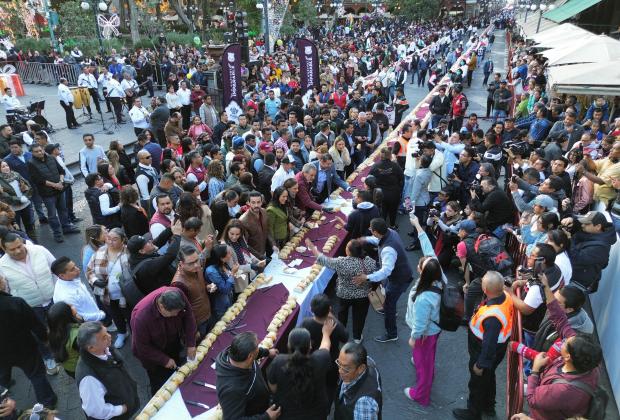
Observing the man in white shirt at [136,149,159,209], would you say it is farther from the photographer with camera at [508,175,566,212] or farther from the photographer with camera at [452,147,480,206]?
the photographer with camera at [508,175,566,212]

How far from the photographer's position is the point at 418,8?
51375mm

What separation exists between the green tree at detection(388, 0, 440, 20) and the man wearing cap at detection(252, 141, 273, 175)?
1992 inches

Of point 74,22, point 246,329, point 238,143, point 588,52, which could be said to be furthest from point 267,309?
point 74,22

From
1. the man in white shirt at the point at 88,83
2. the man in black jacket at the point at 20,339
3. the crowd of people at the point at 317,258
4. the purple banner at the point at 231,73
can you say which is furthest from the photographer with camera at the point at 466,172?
the man in white shirt at the point at 88,83

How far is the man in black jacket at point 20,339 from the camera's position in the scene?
3.71 meters

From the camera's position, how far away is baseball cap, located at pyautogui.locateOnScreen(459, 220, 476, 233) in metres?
5.11

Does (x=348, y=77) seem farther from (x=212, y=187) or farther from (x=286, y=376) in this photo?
(x=286, y=376)

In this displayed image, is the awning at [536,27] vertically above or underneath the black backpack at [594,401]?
above

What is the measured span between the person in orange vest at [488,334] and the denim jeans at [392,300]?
1.01m

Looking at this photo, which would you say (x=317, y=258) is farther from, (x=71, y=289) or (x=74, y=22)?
(x=74, y=22)

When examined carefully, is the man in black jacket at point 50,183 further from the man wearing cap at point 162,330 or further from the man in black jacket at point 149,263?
the man wearing cap at point 162,330

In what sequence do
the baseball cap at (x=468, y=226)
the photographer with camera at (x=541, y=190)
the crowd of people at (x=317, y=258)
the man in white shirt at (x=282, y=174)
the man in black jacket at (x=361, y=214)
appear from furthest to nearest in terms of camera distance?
the man in white shirt at (x=282, y=174) < the photographer with camera at (x=541, y=190) < the man in black jacket at (x=361, y=214) < the baseball cap at (x=468, y=226) < the crowd of people at (x=317, y=258)

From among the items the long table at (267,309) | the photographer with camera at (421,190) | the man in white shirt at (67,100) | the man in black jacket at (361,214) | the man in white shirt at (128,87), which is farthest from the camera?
the man in white shirt at (128,87)

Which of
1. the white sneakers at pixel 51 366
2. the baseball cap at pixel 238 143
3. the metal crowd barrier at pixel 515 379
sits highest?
the baseball cap at pixel 238 143
